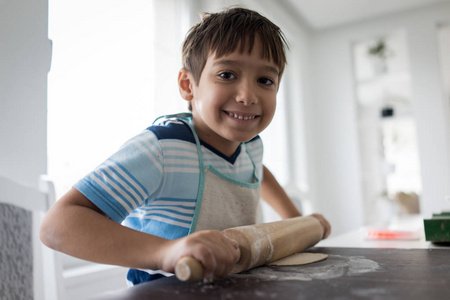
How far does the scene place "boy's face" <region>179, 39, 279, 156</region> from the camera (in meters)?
0.75

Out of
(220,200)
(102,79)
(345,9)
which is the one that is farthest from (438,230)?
(345,9)

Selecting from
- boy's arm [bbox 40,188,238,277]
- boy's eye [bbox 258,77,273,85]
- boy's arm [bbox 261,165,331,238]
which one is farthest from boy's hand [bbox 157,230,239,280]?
boy's arm [bbox 261,165,331,238]

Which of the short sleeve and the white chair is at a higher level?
the short sleeve

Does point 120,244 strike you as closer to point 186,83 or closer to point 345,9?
point 186,83

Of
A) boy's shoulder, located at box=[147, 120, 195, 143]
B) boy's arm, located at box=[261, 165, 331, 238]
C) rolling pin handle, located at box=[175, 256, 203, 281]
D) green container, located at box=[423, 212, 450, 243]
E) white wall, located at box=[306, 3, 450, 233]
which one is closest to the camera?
rolling pin handle, located at box=[175, 256, 203, 281]

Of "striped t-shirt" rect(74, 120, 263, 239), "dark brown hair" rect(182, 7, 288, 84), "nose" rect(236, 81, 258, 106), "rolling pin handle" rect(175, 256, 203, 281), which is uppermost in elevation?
"dark brown hair" rect(182, 7, 288, 84)

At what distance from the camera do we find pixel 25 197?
32.8 inches

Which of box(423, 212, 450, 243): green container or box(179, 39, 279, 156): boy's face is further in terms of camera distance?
box(423, 212, 450, 243): green container

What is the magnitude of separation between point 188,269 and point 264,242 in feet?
0.75

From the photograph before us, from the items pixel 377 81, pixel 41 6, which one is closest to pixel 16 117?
pixel 41 6

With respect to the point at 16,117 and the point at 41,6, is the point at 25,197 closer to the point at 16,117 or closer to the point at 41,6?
the point at 16,117

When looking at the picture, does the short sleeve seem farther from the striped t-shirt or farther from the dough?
the dough

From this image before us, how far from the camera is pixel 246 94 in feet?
2.42

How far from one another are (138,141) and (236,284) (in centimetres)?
31
